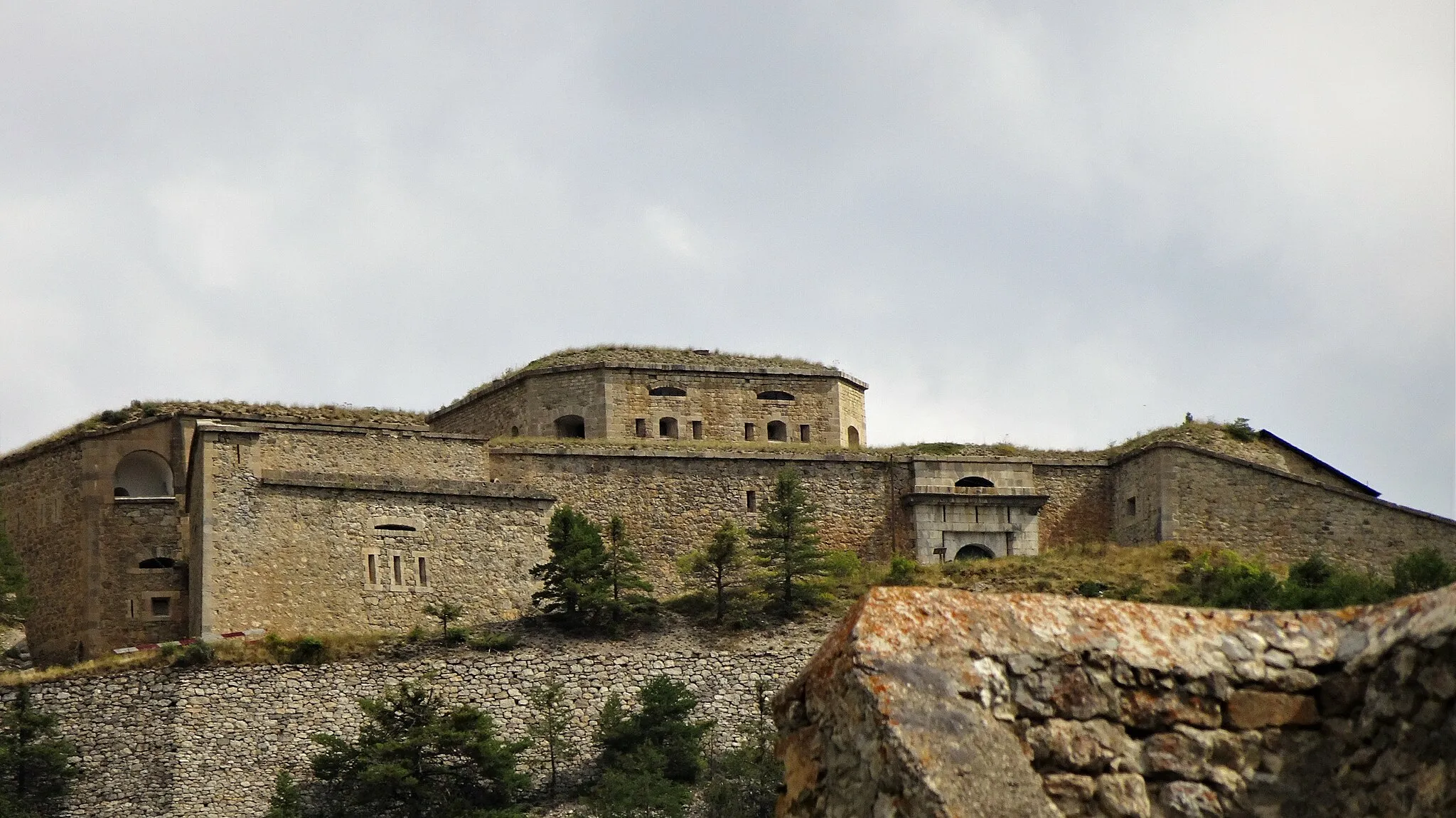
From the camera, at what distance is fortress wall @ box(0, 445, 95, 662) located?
136ft

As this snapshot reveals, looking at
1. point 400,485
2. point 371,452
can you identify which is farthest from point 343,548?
point 371,452

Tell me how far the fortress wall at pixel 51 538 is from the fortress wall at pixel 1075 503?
66.0ft

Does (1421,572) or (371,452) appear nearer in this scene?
(1421,572)

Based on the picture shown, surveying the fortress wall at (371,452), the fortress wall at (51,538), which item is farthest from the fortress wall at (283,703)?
the fortress wall at (371,452)

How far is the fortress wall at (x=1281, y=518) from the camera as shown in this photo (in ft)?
147

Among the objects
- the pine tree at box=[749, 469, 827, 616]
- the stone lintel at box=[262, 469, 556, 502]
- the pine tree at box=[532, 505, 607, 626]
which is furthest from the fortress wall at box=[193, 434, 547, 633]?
the pine tree at box=[749, 469, 827, 616]

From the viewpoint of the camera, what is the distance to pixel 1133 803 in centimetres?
655

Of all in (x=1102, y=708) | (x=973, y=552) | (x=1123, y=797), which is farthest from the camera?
(x=973, y=552)

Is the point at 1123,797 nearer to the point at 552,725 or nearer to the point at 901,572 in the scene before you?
the point at 552,725

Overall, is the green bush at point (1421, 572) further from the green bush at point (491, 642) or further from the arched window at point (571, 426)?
the arched window at point (571, 426)

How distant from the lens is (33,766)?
3544cm

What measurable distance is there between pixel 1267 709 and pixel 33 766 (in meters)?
32.1

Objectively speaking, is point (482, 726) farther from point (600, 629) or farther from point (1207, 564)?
point (1207, 564)

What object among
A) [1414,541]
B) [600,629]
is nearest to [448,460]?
[600,629]
